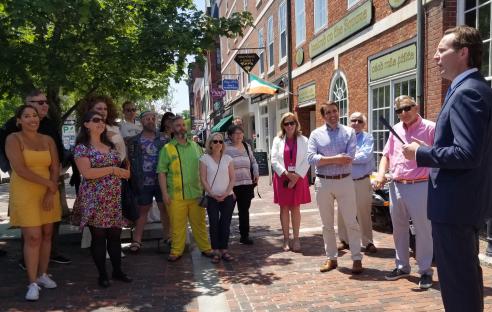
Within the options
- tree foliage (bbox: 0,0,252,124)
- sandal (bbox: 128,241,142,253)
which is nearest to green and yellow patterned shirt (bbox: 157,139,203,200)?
sandal (bbox: 128,241,142,253)

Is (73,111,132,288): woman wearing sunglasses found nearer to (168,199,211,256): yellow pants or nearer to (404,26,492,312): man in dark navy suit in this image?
(168,199,211,256): yellow pants

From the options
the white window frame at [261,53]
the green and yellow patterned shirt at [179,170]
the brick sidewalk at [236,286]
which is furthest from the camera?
the white window frame at [261,53]

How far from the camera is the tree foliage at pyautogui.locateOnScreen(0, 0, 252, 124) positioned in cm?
523

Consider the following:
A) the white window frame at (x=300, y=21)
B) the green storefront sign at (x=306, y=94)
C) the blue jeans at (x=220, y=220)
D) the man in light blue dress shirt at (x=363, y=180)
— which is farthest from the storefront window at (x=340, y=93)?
the blue jeans at (x=220, y=220)

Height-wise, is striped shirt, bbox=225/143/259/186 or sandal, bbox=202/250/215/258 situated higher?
striped shirt, bbox=225/143/259/186

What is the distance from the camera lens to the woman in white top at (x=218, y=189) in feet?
17.9

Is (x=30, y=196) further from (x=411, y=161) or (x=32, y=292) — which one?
(x=411, y=161)

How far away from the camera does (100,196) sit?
4.48 meters

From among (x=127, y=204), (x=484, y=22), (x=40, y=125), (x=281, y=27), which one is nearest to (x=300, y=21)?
(x=281, y=27)

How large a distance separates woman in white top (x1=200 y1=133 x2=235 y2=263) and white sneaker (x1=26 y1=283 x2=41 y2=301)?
6.71ft

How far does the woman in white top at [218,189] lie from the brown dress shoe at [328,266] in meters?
1.23

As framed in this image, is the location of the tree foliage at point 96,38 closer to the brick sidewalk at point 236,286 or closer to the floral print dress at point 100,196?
the floral print dress at point 100,196

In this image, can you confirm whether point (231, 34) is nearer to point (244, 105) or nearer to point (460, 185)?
point (460, 185)

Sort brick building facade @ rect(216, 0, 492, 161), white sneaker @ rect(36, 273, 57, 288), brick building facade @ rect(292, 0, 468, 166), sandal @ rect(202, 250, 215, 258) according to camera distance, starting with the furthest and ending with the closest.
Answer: brick building facade @ rect(292, 0, 468, 166)
brick building facade @ rect(216, 0, 492, 161)
sandal @ rect(202, 250, 215, 258)
white sneaker @ rect(36, 273, 57, 288)
